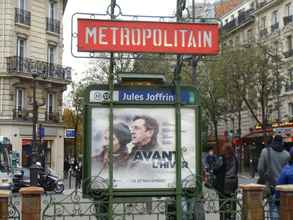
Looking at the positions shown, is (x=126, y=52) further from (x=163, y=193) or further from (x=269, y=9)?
(x=269, y=9)

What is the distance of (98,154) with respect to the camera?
9.06 m

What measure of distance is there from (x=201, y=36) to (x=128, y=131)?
1.75 metres

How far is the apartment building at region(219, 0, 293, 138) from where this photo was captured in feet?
185

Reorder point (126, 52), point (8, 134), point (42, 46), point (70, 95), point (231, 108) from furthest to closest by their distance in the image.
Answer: point (70, 95)
point (231, 108)
point (42, 46)
point (8, 134)
point (126, 52)

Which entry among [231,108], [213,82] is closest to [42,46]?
[213,82]

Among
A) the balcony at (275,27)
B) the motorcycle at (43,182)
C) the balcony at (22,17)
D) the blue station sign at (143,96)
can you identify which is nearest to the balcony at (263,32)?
the balcony at (275,27)

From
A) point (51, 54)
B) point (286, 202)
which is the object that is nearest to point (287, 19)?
point (51, 54)

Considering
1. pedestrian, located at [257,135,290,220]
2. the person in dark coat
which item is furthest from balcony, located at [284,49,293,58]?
the person in dark coat

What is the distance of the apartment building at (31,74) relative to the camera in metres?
42.0

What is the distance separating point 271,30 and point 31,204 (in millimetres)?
55168

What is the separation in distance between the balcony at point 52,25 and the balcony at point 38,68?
8.65 feet

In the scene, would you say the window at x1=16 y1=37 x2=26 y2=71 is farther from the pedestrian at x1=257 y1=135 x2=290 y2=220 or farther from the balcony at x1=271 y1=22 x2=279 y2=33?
the pedestrian at x1=257 y1=135 x2=290 y2=220

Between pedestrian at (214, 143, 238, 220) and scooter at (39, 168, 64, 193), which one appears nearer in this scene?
pedestrian at (214, 143, 238, 220)

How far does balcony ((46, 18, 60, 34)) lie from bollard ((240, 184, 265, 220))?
38339 mm
